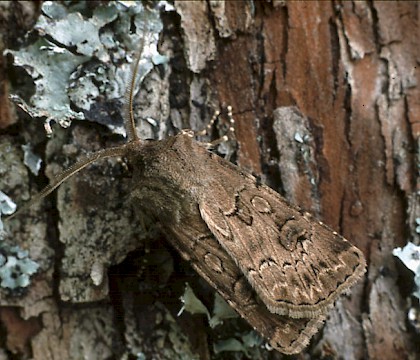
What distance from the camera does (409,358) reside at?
10.1 ft

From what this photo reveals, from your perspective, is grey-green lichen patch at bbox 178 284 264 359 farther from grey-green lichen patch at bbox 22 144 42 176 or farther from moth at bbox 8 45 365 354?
grey-green lichen patch at bbox 22 144 42 176

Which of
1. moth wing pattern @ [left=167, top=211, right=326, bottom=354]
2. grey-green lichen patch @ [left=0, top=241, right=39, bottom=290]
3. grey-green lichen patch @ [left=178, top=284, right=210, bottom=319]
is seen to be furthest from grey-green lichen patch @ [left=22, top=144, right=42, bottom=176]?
grey-green lichen patch @ [left=178, top=284, right=210, bottom=319]

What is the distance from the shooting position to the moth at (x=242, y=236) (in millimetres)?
2906

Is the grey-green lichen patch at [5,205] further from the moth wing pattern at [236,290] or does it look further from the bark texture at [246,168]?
the moth wing pattern at [236,290]

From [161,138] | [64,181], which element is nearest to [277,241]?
[161,138]

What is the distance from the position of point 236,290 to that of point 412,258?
755 mm

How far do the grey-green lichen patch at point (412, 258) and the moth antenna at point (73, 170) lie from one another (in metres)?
1.24

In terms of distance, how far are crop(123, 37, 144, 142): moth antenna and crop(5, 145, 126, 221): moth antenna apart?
69 mm

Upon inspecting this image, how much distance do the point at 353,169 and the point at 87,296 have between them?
4.21 feet

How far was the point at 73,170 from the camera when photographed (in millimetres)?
2930

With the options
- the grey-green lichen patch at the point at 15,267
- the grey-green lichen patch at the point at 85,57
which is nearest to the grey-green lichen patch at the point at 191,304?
the grey-green lichen patch at the point at 15,267

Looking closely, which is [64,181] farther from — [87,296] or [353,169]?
[353,169]

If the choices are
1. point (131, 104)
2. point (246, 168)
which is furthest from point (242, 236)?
point (131, 104)

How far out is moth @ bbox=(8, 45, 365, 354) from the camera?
2906 mm
